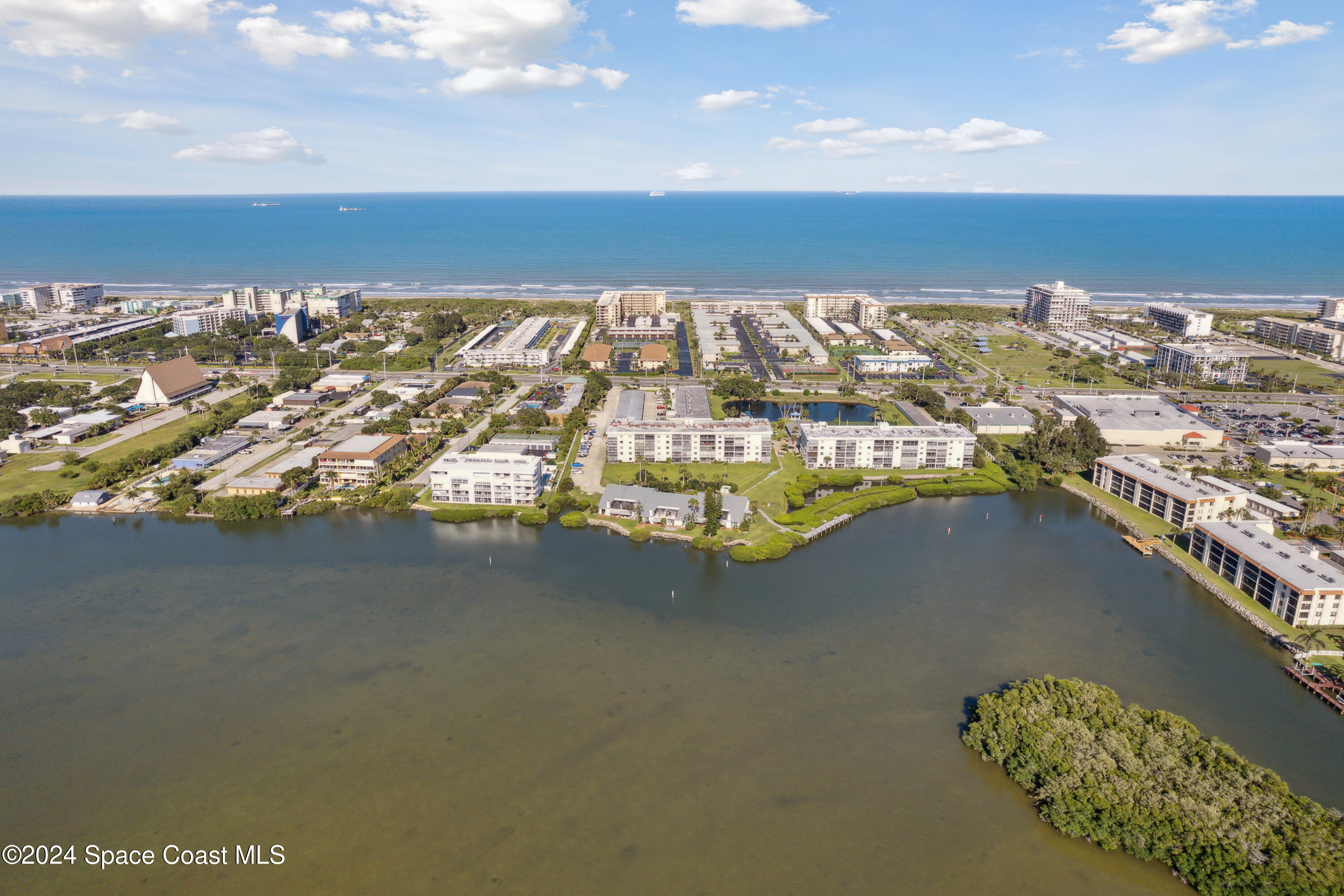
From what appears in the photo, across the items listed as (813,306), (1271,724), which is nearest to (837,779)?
(1271,724)

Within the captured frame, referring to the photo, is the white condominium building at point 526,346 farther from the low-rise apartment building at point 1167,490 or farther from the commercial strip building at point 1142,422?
the low-rise apartment building at point 1167,490

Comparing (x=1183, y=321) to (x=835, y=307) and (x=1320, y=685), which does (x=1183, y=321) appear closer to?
(x=835, y=307)

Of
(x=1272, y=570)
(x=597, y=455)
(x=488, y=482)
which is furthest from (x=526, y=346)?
(x=1272, y=570)

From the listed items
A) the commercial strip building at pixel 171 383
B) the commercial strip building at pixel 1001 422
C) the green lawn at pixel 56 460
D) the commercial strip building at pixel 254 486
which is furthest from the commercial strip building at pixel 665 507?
the commercial strip building at pixel 171 383

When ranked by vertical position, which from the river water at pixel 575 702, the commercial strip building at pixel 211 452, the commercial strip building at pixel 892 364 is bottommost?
the river water at pixel 575 702

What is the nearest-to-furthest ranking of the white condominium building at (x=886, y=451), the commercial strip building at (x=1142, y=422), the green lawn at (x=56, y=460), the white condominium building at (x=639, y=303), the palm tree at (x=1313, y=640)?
the palm tree at (x=1313, y=640) → the green lawn at (x=56, y=460) → the white condominium building at (x=886, y=451) → the commercial strip building at (x=1142, y=422) → the white condominium building at (x=639, y=303)

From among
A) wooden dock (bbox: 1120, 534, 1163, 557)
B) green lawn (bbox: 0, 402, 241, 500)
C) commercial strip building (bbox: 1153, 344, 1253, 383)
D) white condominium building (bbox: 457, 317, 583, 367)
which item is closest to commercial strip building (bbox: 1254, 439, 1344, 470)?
wooden dock (bbox: 1120, 534, 1163, 557)
